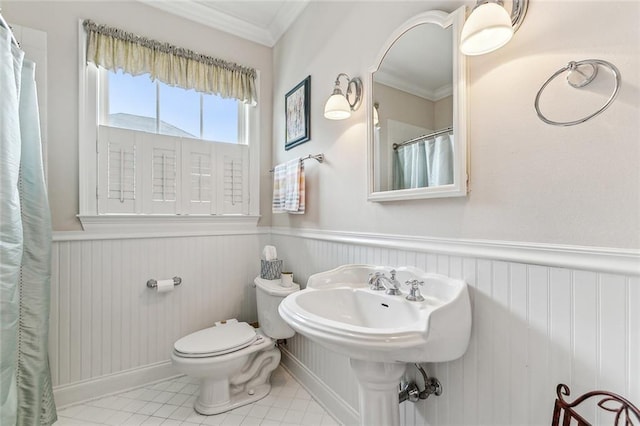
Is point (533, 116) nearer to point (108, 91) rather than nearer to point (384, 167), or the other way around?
point (384, 167)

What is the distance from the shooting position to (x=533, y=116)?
0.84m

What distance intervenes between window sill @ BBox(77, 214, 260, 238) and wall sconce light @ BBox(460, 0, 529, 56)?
1810mm

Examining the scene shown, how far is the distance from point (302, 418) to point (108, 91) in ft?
7.59

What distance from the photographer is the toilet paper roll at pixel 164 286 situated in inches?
74.0

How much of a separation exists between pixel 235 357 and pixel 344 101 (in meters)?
1.49

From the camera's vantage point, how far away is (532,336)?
840 millimetres

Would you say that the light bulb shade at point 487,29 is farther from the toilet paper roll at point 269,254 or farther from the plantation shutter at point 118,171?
the plantation shutter at point 118,171

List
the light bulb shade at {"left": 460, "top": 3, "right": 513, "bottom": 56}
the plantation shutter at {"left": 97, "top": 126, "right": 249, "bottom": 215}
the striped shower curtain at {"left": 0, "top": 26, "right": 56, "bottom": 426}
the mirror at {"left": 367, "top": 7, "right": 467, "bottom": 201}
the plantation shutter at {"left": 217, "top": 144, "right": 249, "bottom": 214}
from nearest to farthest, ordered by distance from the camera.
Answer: the light bulb shade at {"left": 460, "top": 3, "right": 513, "bottom": 56}, the mirror at {"left": 367, "top": 7, "right": 467, "bottom": 201}, the striped shower curtain at {"left": 0, "top": 26, "right": 56, "bottom": 426}, the plantation shutter at {"left": 97, "top": 126, "right": 249, "bottom": 215}, the plantation shutter at {"left": 217, "top": 144, "right": 249, "bottom": 214}

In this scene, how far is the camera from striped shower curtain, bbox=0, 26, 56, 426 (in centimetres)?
111

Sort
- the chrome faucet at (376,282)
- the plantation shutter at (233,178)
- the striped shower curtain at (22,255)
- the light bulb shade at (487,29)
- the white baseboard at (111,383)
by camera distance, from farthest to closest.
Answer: the plantation shutter at (233,178)
the white baseboard at (111,383)
the chrome faucet at (376,282)
the striped shower curtain at (22,255)
the light bulb shade at (487,29)

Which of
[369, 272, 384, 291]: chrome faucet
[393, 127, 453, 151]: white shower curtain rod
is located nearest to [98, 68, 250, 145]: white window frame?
[393, 127, 453, 151]: white shower curtain rod

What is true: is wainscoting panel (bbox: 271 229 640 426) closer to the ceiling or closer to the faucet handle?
the faucet handle

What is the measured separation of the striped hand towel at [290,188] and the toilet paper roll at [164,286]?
0.85 metres

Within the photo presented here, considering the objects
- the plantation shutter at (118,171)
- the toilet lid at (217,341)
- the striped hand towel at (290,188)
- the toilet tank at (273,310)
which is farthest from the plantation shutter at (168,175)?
the toilet lid at (217,341)
